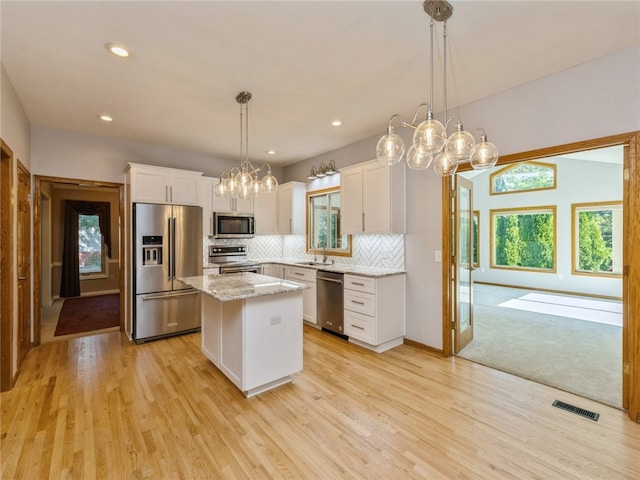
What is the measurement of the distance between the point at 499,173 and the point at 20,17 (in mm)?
Result: 9114

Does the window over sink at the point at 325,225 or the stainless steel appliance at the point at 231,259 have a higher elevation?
the window over sink at the point at 325,225

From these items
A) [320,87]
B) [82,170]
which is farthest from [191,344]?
[320,87]

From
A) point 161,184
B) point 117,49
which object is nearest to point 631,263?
point 117,49

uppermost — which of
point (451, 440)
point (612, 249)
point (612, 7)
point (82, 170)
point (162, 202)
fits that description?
point (612, 7)

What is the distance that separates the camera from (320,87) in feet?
9.50

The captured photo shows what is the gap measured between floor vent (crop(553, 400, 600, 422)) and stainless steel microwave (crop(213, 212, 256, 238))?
4.46m

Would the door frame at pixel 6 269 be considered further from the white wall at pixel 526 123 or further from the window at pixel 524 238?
the window at pixel 524 238

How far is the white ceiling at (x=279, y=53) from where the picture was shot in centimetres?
193

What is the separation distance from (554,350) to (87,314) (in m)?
7.20

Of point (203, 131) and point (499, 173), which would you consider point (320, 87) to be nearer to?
point (203, 131)

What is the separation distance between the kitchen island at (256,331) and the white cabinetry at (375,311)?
106cm

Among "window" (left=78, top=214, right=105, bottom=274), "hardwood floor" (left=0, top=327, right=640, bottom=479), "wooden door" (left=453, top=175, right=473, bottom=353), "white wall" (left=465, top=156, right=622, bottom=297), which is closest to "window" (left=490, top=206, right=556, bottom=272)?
"white wall" (left=465, top=156, right=622, bottom=297)

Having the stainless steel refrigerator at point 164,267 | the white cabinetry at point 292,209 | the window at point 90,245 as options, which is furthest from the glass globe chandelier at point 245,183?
the window at point 90,245

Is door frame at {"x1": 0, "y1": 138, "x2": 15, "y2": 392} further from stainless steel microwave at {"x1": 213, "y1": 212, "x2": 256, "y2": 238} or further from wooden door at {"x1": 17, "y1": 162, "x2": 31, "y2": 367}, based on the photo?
stainless steel microwave at {"x1": 213, "y1": 212, "x2": 256, "y2": 238}
